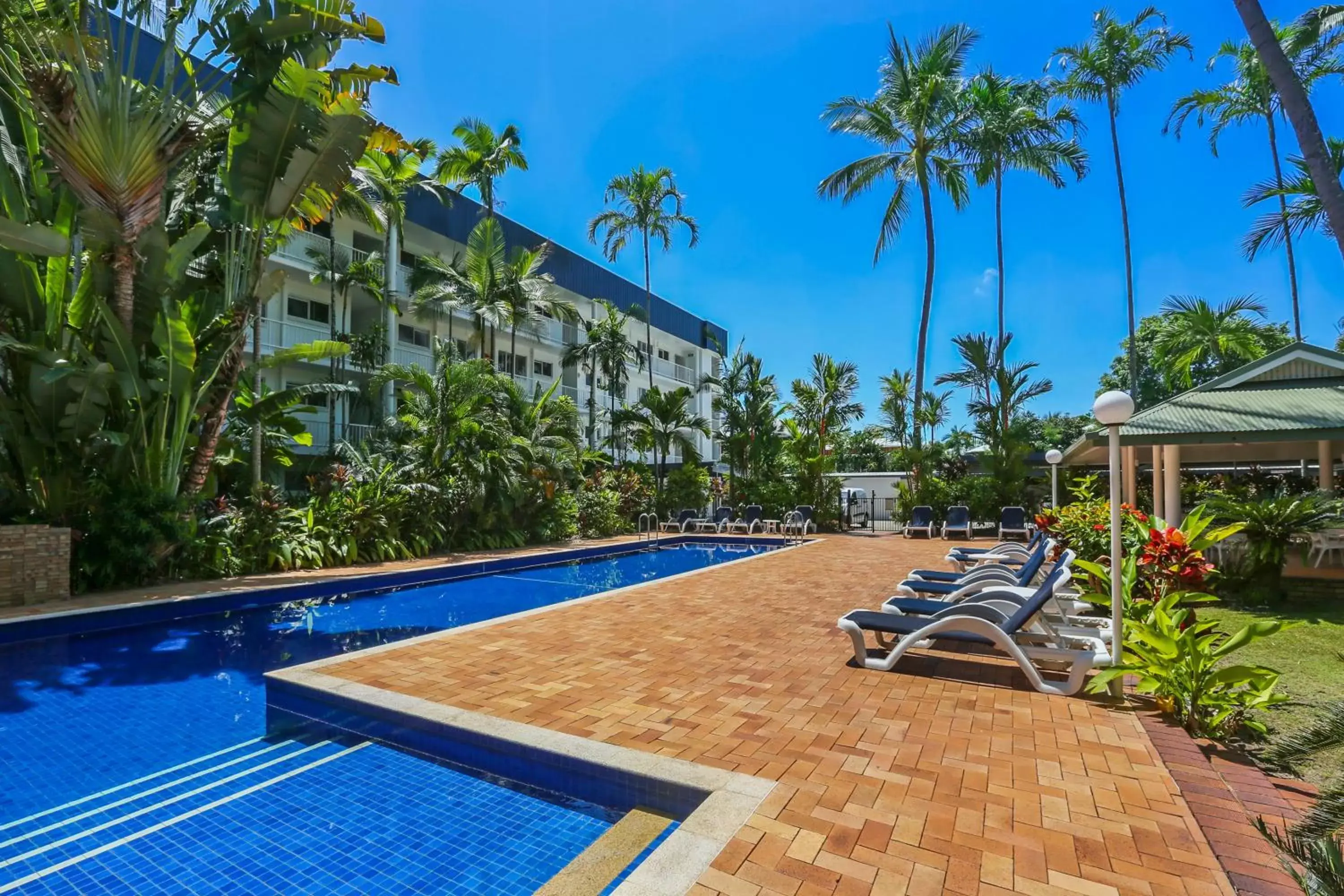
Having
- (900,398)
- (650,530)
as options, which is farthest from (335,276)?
(900,398)

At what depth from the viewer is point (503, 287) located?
2050 centimetres

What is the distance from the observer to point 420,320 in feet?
70.6

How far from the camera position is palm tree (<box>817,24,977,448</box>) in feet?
68.7

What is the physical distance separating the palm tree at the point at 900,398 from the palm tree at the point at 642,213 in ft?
31.6

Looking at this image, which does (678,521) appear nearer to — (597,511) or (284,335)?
(597,511)

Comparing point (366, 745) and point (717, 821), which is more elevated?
point (717, 821)

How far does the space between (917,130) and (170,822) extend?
78.4ft

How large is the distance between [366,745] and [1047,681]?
17.1ft

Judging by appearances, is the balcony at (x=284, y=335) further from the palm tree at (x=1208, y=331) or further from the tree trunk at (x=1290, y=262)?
the tree trunk at (x=1290, y=262)

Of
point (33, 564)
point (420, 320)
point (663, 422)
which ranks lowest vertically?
point (33, 564)

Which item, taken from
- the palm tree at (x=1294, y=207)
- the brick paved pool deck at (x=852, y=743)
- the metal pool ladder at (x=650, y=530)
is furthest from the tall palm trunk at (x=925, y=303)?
the brick paved pool deck at (x=852, y=743)

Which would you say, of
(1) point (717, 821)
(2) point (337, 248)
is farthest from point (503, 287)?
(1) point (717, 821)

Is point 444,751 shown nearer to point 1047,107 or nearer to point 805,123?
point 805,123

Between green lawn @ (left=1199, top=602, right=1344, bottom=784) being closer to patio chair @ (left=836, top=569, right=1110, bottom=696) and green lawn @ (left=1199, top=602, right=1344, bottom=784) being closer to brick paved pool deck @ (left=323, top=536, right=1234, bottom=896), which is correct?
brick paved pool deck @ (left=323, top=536, right=1234, bottom=896)
